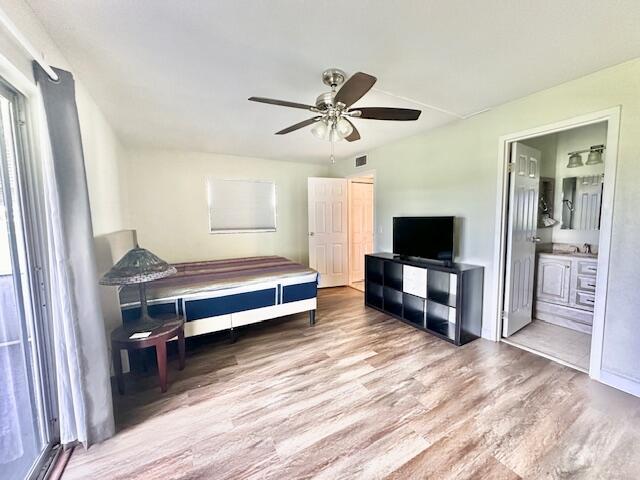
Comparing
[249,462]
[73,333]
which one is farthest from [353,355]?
[73,333]

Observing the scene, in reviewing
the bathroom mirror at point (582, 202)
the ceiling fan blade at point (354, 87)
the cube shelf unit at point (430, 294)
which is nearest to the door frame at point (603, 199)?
the cube shelf unit at point (430, 294)

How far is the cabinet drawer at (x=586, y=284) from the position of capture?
119 inches

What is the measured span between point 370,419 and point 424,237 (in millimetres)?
2162

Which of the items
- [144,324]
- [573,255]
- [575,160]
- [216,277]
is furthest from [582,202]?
[144,324]

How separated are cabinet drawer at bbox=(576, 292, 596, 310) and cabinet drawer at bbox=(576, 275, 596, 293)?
0.05 m

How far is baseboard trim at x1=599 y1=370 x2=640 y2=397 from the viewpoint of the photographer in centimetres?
198

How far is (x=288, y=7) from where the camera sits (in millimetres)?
1355

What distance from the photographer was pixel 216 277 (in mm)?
2975

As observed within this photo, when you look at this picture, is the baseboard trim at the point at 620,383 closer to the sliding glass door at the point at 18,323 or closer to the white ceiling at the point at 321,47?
the white ceiling at the point at 321,47

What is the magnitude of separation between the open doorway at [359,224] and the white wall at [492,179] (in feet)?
2.93

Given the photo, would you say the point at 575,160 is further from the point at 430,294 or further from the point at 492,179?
the point at 430,294

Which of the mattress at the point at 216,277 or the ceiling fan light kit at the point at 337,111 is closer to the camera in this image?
the ceiling fan light kit at the point at 337,111

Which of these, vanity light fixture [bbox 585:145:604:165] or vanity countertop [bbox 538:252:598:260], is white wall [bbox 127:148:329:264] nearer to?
vanity countertop [bbox 538:252:598:260]

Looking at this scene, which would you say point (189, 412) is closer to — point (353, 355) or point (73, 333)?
point (73, 333)
